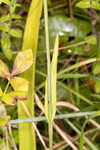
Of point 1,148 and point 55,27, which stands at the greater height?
point 55,27

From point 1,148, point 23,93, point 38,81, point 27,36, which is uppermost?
point 27,36

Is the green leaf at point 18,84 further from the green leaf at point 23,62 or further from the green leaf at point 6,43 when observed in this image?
the green leaf at point 6,43

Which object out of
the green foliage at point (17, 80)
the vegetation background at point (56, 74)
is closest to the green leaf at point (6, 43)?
the vegetation background at point (56, 74)

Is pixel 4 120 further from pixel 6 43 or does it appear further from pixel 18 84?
pixel 6 43

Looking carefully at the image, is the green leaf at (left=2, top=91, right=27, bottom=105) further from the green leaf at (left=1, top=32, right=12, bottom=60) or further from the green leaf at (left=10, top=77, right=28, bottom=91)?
the green leaf at (left=1, top=32, right=12, bottom=60)

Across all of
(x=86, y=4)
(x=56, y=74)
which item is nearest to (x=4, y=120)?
(x=56, y=74)

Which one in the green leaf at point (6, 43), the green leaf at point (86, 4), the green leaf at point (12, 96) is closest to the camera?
the green leaf at point (12, 96)


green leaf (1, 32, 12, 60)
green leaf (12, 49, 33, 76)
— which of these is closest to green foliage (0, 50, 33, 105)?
green leaf (12, 49, 33, 76)

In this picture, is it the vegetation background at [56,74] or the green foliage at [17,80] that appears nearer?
the green foliage at [17,80]

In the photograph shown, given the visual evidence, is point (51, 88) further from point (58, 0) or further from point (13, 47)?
point (58, 0)

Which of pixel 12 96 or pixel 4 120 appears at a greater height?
pixel 12 96

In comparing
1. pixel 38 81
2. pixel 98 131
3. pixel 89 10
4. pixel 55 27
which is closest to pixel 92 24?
pixel 89 10
